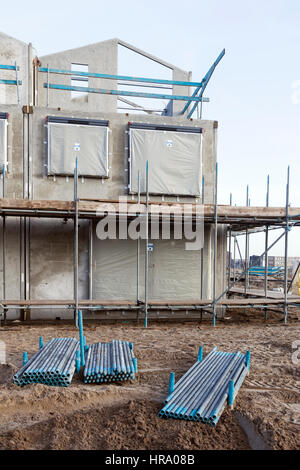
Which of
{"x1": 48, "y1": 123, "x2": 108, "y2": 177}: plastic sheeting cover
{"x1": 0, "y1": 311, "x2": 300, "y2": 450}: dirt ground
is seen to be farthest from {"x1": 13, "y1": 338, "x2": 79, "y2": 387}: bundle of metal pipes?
{"x1": 48, "y1": 123, "x2": 108, "y2": 177}: plastic sheeting cover

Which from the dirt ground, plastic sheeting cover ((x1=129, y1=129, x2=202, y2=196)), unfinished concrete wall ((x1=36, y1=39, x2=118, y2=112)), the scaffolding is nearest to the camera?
the dirt ground

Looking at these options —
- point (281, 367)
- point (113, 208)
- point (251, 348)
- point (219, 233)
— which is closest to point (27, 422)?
point (281, 367)

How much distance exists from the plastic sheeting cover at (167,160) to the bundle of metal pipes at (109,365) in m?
5.90

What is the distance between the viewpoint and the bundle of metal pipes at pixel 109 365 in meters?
5.25

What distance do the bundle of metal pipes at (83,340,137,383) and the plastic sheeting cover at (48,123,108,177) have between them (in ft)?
19.9

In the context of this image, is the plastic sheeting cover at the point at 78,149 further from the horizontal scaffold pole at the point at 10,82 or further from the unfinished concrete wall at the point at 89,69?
the unfinished concrete wall at the point at 89,69

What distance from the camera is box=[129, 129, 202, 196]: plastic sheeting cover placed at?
1094 centimetres

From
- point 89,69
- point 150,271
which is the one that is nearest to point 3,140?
point 89,69

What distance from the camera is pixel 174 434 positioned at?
3857 mm

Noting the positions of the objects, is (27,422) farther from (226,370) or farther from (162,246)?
(162,246)

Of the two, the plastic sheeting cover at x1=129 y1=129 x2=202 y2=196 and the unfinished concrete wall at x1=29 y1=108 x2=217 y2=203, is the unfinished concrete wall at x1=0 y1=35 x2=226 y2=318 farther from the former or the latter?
the plastic sheeting cover at x1=129 y1=129 x2=202 y2=196

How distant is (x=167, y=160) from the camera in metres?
11.1

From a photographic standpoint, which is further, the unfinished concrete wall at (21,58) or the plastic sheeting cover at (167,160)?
the unfinished concrete wall at (21,58)

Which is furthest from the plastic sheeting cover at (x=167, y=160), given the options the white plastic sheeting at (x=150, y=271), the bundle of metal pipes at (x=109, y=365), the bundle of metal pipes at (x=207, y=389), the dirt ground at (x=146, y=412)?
the bundle of metal pipes at (x=207, y=389)
